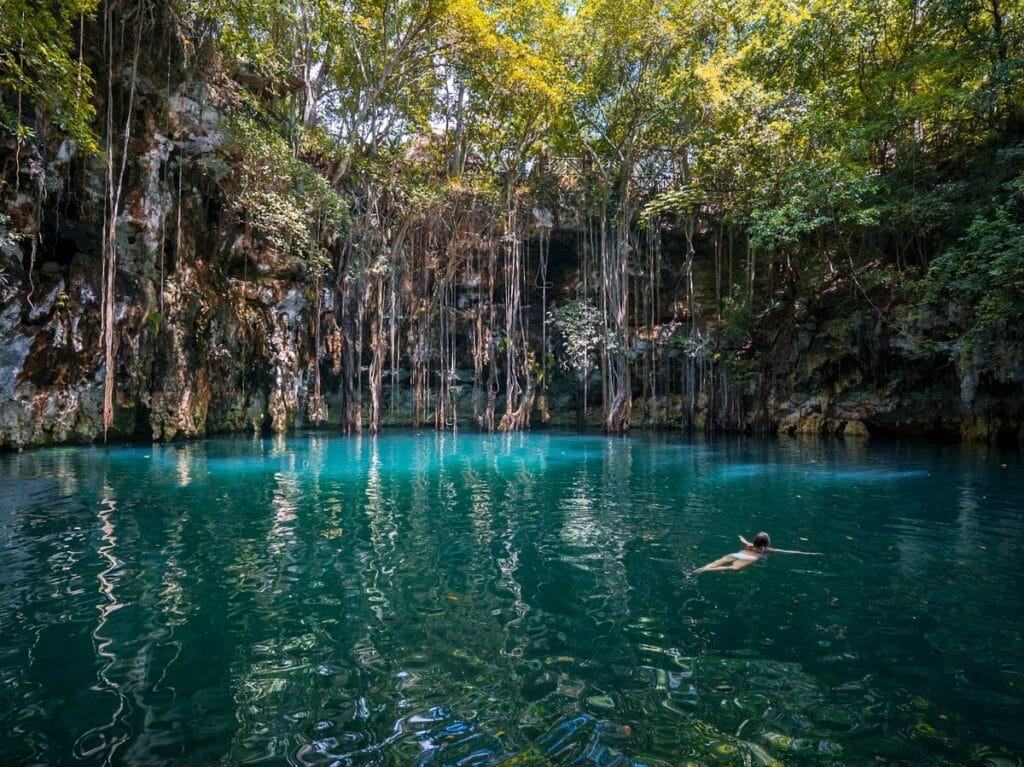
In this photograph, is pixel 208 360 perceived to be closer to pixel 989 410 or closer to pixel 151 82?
pixel 151 82

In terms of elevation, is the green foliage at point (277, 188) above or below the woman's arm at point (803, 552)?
above

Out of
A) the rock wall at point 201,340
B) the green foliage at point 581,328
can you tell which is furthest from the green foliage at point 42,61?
the green foliage at point 581,328

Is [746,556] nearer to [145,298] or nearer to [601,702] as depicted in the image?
[601,702]

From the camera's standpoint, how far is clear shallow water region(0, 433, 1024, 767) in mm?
1843

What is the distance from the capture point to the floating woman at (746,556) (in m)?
3.56

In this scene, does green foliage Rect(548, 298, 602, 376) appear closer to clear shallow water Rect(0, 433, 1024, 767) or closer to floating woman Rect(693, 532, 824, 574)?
clear shallow water Rect(0, 433, 1024, 767)

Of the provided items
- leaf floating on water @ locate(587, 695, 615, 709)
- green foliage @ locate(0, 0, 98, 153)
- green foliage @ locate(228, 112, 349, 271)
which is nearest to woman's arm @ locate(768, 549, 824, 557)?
leaf floating on water @ locate(587, 695, 615, 709)

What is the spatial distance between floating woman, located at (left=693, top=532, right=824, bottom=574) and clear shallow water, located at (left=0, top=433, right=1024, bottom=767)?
0.10 meters

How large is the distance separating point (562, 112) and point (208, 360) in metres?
11.8

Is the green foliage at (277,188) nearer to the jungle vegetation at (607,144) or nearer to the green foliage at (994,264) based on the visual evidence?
the jungle vegetation at (607,144)

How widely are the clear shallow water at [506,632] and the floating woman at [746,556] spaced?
10 centimetres

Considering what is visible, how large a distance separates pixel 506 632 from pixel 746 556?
1799 millimetres

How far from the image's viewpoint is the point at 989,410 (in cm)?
1203

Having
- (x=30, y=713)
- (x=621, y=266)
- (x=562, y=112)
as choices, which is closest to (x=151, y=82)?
(x=562, y=112)
